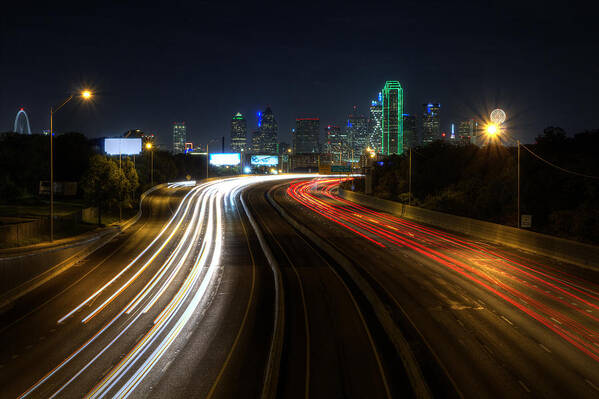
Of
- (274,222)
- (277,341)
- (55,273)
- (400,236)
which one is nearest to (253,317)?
(277,341)

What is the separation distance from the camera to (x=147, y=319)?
672 inches

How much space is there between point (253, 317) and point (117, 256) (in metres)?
15.5

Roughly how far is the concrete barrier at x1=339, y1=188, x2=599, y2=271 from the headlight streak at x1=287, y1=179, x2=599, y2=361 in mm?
1671

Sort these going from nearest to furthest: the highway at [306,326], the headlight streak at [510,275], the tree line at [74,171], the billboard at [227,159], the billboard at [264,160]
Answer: the highway at [306,326]
the headlight streak at [510,275]
the tree line at [74,171]
the billboard at [227,159]
the billboard at [264,160]

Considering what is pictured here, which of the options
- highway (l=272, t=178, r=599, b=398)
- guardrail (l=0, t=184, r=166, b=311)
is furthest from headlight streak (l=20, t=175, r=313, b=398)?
highway (l=272, t=178, r=599, b=398)

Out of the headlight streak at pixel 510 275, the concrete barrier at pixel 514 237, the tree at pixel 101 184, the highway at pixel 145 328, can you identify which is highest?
the tree at pixel 101 184

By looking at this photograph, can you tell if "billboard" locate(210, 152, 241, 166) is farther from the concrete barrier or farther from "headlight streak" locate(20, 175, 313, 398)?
"headlight streak" locate(20, 175, 313, 398)

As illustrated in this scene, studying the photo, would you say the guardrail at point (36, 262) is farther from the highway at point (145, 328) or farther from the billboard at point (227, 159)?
the billboard at point (227, 159)

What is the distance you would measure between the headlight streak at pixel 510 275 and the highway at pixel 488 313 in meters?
0.04

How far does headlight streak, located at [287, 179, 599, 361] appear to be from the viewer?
50.8 ft

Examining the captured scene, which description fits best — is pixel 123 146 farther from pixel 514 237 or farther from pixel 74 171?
pixel 514 237

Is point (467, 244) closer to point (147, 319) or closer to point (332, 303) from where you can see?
point (332, 303)

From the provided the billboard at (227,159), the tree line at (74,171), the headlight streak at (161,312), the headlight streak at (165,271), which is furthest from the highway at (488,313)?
the billboard at (227,159)

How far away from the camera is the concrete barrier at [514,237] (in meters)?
24.8
